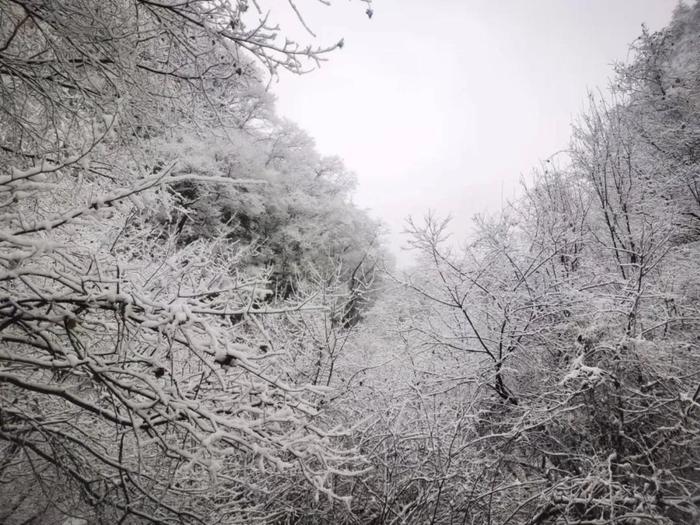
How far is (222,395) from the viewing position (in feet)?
6.11

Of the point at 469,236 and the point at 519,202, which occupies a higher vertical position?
the point at 519,202

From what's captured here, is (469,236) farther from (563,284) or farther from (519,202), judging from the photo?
(563,284)

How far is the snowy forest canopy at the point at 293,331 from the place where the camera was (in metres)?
1.56

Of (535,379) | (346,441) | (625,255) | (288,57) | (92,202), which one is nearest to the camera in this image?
(92,202)

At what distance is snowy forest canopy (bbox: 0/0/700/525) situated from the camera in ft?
5.11

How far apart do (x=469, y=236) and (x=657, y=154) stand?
461 cm

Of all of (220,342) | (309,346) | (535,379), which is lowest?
(535,379)

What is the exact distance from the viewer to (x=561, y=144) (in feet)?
24.2

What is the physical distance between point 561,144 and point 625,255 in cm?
279

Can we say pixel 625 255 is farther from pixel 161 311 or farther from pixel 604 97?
pixel 161 311

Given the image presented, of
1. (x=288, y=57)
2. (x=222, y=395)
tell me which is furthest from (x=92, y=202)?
(x=288, y=57)

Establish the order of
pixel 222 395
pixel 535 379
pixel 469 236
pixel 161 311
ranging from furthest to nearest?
pixel 469 236, pixel 535 379, pixel 222 395, pixel 161 311

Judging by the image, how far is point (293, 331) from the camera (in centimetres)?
651

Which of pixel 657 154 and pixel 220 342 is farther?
pixel 657 154
